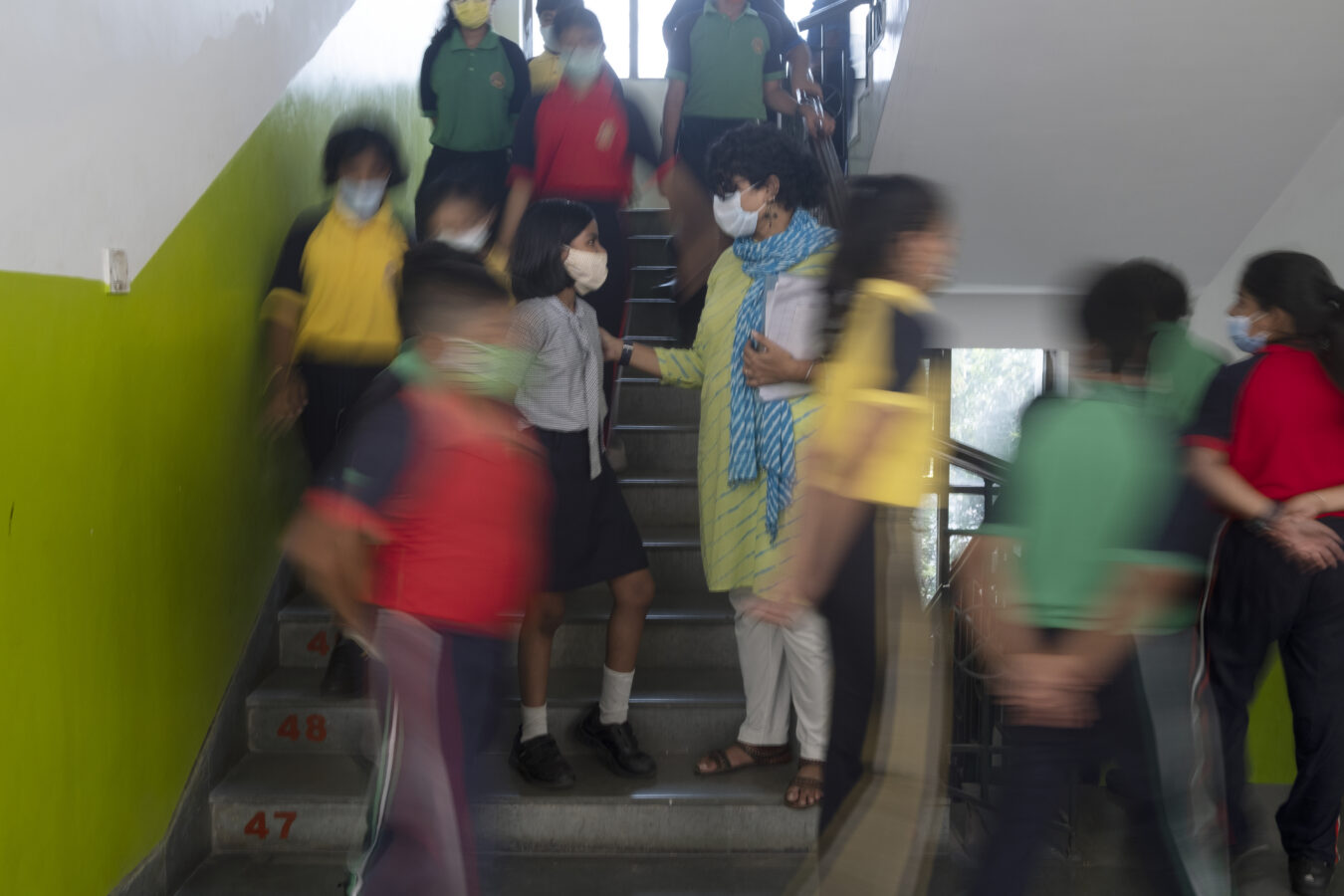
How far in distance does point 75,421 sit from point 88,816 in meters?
0.85

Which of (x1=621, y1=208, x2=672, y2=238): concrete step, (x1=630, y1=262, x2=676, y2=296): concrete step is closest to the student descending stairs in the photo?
(x1=630, y1=262, x2=676, y2=296): concrete step

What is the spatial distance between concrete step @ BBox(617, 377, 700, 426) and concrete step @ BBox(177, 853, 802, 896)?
2051mm

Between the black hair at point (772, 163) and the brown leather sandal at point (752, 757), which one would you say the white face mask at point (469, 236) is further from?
the brown leather sandal at point (752, 757)

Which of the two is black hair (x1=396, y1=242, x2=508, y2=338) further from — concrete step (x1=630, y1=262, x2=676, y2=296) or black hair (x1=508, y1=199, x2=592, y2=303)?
concrete step (x1=630, y1=262, x2=676, y2=296)

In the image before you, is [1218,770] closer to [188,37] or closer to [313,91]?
[188,37]

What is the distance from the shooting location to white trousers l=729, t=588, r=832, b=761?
2.93 meters

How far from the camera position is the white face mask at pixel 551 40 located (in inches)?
158

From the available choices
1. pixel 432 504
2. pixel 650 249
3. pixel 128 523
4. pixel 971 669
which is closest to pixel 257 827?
pixel 128 523

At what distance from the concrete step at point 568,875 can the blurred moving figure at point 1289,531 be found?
1.22 metres

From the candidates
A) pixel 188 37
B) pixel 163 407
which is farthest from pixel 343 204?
pixel 163 407

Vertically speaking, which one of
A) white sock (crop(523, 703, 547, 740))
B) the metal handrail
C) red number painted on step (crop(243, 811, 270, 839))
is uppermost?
the metal handrail

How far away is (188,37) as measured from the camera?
2.82 metres

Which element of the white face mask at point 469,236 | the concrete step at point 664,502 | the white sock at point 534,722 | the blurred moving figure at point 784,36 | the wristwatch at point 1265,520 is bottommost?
the white sock at point 534,722

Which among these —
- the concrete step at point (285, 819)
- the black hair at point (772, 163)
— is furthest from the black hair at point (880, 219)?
the concrete step at point (285, 819)
